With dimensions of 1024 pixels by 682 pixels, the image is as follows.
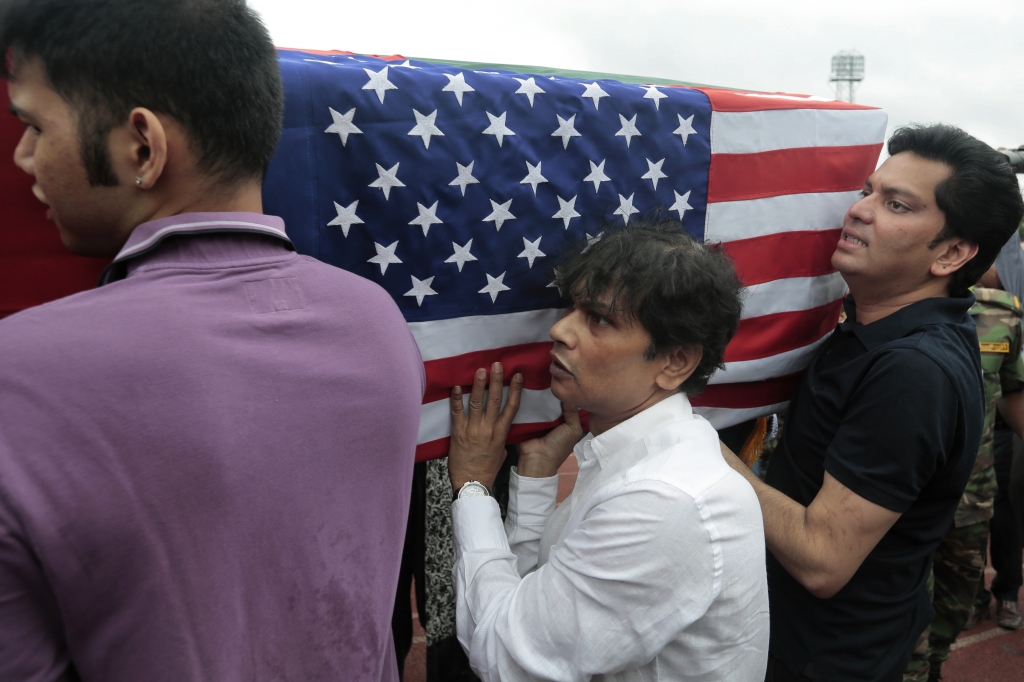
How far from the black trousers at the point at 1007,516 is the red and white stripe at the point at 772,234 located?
114 inches

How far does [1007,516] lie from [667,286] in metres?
4.33

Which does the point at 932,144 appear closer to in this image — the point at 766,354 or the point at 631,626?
the point at 766,354

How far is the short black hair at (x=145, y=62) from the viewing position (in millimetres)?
887

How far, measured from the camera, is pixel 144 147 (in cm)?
93

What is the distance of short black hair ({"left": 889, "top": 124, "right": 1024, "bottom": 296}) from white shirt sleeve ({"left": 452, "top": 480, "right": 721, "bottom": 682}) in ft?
4.06

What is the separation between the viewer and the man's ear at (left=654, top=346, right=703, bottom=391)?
160 cm

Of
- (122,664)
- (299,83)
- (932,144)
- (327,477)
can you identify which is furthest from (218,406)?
(932,144)

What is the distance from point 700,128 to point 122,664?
1.83 m

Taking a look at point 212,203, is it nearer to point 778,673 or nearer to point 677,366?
point 677,366

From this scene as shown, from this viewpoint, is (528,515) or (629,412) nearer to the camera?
(629,412)

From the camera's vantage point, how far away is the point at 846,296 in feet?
7.73

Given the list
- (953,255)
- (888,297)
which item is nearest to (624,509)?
(888,297)

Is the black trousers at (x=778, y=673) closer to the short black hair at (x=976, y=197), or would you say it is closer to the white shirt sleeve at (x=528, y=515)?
the white shirt sleeve at (x=528, y=515)

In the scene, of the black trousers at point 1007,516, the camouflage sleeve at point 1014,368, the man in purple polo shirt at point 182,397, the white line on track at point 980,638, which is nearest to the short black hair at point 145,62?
the man in purple polo shirt at point 182,397
